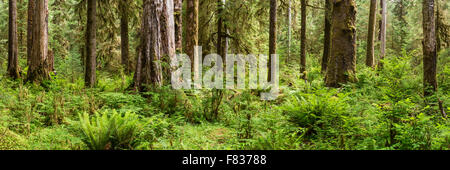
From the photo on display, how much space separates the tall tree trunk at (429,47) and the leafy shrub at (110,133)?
8927mm

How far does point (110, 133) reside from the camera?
14.2 ft

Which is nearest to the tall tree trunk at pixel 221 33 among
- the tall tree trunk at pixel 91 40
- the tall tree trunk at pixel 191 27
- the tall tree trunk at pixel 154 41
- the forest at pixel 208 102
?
the forest at pixel 208 102

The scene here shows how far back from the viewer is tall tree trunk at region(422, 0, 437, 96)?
8.74 meters

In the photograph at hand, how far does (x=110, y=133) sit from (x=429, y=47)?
942 centimetres

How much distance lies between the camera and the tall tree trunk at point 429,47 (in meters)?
8.74

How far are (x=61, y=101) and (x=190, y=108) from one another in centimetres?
290

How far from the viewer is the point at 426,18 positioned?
8844mm

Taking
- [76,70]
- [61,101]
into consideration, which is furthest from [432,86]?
[76,70]

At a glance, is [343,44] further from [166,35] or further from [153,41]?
[153,41]

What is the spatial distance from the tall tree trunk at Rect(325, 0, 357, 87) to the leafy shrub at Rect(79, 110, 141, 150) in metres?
7.23

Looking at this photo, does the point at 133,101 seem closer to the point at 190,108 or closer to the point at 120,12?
the point at 190,108

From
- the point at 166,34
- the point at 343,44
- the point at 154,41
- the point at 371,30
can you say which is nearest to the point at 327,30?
the point at 371,30

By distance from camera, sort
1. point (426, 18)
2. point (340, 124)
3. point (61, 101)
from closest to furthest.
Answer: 1. point (340, 124)
2. point (61, 101)
3. point (426, 18)

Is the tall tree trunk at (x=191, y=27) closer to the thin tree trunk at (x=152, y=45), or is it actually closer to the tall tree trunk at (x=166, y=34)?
the tall tree trunk at (x=166, y=34)
